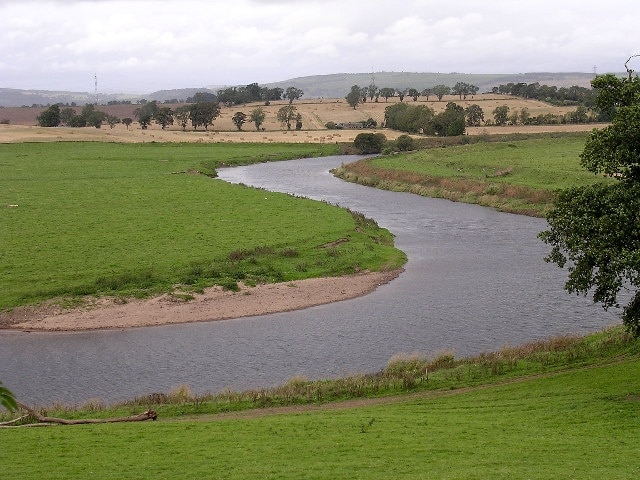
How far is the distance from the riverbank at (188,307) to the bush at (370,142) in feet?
335

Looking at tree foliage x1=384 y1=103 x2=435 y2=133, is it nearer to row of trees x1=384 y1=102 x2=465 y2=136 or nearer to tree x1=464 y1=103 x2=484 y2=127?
row of trees x1=384 y1=102 x2=465 y2=136

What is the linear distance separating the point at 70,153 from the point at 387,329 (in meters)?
101

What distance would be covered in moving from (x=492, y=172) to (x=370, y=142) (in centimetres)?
5529

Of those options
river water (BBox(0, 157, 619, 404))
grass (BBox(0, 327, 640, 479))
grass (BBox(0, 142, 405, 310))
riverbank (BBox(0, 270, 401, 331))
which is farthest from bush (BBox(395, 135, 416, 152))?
grass (BBox(0, 327, 640, 479))

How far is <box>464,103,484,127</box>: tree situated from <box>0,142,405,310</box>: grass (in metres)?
110

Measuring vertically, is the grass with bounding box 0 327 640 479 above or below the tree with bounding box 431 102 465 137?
below

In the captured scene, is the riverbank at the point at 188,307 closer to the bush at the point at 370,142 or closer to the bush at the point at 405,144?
the bush at the point at 405,144

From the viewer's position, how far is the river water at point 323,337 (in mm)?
33500

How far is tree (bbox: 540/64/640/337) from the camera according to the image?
2461 centimetres

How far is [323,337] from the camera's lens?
39000mm

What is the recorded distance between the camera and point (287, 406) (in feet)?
90.5

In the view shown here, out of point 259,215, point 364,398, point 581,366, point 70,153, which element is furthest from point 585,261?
point 70,153

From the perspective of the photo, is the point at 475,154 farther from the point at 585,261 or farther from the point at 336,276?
the point at 585,261

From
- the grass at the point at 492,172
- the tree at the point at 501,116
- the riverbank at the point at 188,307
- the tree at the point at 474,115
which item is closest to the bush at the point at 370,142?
the grass at the point at 492,172
